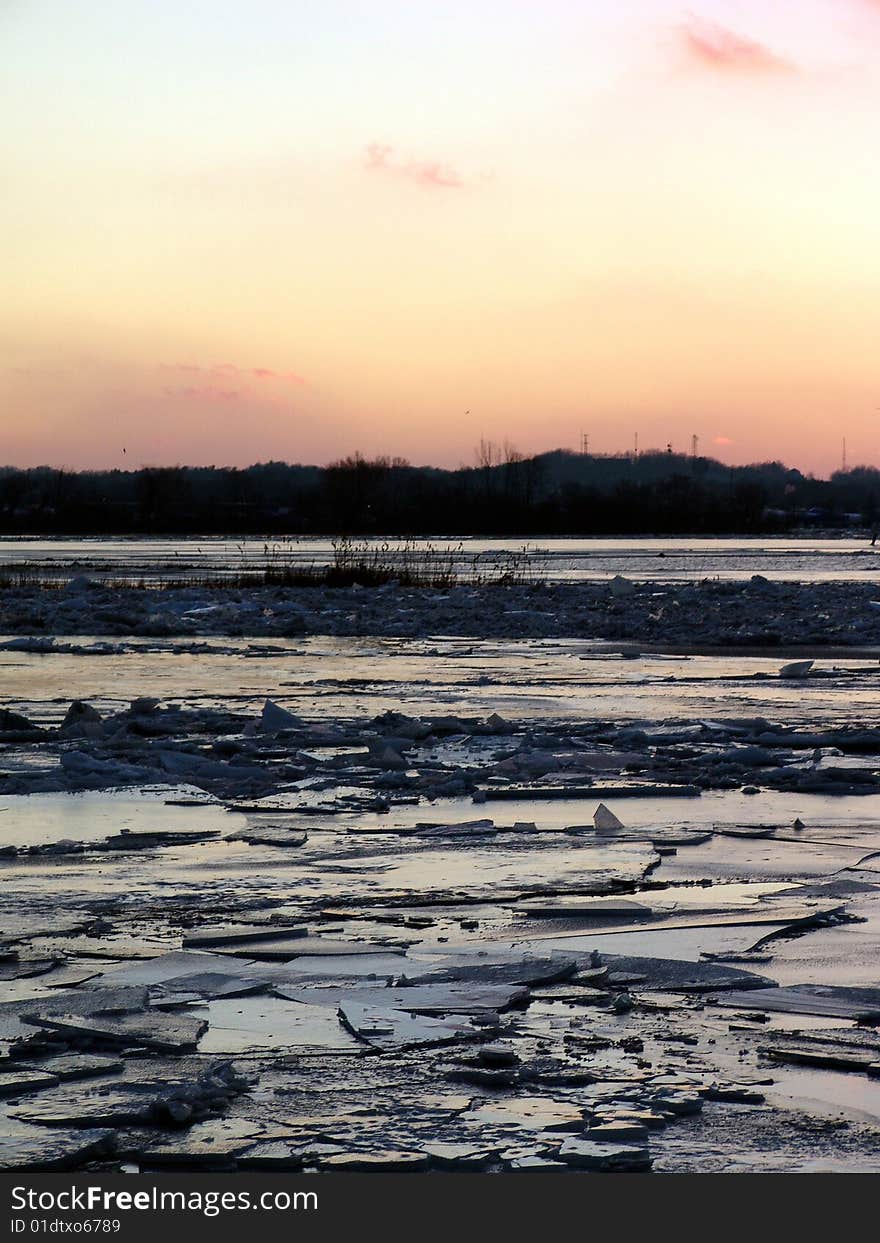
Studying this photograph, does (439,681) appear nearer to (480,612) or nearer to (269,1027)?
(480,612)

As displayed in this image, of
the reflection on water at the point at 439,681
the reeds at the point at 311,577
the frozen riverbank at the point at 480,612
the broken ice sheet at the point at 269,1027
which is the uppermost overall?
the reeds at the point at 311,577

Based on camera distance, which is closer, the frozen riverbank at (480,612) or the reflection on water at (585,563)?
the frozen riverbank at (480,612)

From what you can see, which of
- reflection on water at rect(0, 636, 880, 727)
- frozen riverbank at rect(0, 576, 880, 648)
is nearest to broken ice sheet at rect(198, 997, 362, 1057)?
reflection on water at rect(0, 636, 880, 727)

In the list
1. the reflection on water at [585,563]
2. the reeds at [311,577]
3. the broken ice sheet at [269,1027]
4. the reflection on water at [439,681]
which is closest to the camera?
the broken ice sheet at [269,1027]

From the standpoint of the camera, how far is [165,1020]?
15.3 feet

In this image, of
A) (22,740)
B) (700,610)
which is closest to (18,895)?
(22,740)

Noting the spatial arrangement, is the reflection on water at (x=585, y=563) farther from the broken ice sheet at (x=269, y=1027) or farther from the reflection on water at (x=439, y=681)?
the broken ice sheet at (x=269, y=1027)

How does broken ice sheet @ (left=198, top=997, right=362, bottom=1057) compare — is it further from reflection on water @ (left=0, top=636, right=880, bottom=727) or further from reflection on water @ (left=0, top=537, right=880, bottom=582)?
reflection on water @ (left=0, top=537, right=880, bottom=582)

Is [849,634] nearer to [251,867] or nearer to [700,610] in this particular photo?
[700,610]

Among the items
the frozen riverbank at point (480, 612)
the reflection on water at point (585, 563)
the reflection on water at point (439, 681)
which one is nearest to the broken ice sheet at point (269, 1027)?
the reflection on water at point (439, 681)

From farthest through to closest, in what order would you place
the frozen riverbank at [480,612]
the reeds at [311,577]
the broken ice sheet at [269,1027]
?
the reeds at [311,577]
the frozen riverbank at [480,612]
the broken ice sheet at [269,1027]

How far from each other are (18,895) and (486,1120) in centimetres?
305

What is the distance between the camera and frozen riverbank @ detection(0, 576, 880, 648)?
77.4 feet

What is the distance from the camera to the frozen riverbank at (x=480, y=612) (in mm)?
23594
